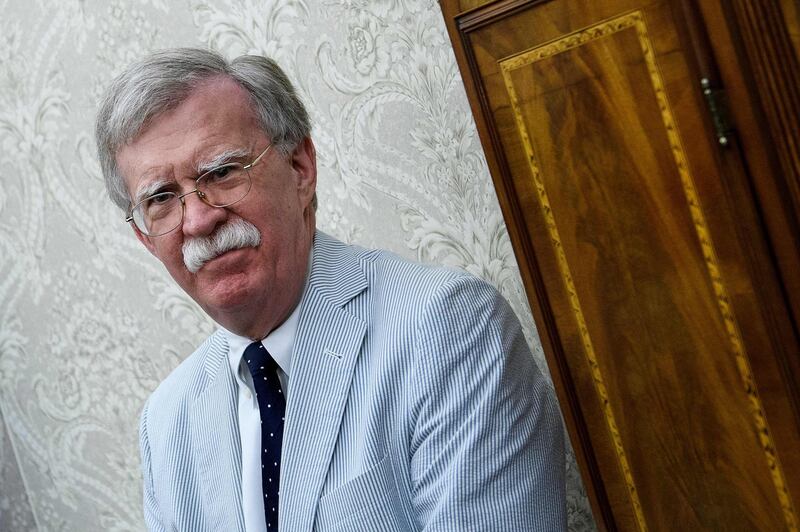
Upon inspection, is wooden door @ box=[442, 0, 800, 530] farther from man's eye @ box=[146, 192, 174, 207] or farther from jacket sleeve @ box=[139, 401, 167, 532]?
jacket sleeve @ box=[139, 401, 167, 532]

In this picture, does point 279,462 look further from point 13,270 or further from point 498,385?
point 13,270

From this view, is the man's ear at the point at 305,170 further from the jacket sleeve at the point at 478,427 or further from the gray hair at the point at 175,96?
the jacket sleeve at the point at 478,427

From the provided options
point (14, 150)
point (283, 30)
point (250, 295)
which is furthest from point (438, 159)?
point (14, 150)

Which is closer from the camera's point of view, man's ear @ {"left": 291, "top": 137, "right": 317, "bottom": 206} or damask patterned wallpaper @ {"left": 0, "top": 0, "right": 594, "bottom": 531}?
man's ear @ {"left": 291, "top": 137, "right": 317, "bottom": 206}

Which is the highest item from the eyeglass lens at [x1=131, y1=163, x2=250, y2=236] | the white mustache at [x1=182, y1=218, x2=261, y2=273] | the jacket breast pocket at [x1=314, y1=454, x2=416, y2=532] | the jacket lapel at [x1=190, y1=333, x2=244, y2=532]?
the eyeglass lens at [x1=131, y1=163, x2=250, y2=236]

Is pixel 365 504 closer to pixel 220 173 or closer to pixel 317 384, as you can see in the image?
pixel 317 384

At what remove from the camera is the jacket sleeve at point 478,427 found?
1.32 meters

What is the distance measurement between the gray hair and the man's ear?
0.02 meters

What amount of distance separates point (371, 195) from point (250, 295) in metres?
0.64

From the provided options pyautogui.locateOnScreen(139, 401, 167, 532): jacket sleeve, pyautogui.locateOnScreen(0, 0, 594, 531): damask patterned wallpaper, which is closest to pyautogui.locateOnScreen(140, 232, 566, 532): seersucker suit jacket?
pyautogui.locateOnScreen(139, 401, 167, 532): jacket sleeve

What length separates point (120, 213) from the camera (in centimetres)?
237

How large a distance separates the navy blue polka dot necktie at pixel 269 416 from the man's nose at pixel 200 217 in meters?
0.21

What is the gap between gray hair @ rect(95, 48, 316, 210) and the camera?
1.50m

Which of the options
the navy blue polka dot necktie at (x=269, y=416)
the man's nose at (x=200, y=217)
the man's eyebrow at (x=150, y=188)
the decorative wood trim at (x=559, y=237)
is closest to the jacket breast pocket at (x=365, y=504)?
the navy blue polka dot necktie at (x=269, y=416)
